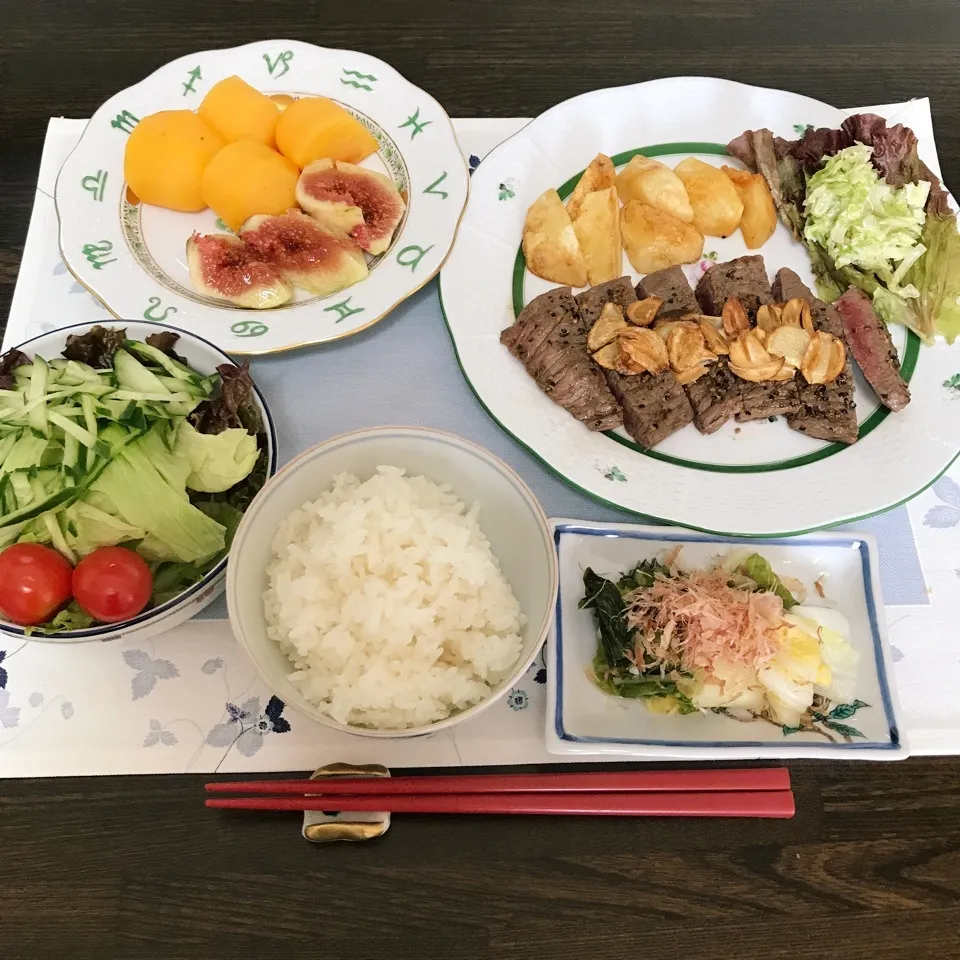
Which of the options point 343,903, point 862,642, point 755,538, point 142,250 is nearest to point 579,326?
point 755,538

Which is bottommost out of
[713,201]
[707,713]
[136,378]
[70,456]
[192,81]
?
[707,713]

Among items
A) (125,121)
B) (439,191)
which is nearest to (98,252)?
(125,121)

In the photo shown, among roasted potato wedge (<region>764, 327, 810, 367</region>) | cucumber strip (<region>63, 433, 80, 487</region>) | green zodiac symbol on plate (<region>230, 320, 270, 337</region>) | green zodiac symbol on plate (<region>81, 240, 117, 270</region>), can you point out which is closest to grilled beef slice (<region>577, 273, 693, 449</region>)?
roasted potato wedge (<region>764, 327, 810, 367</region>)

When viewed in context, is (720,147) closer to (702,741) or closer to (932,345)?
(932,345)

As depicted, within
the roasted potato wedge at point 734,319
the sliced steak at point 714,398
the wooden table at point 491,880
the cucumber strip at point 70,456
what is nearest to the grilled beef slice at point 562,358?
the sliced steak at point 714,398

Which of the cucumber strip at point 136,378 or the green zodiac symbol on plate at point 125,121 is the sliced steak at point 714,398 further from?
the green zodiac symbol on plate at point 125,121

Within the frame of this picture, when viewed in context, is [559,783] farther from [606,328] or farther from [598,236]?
[598,236]
